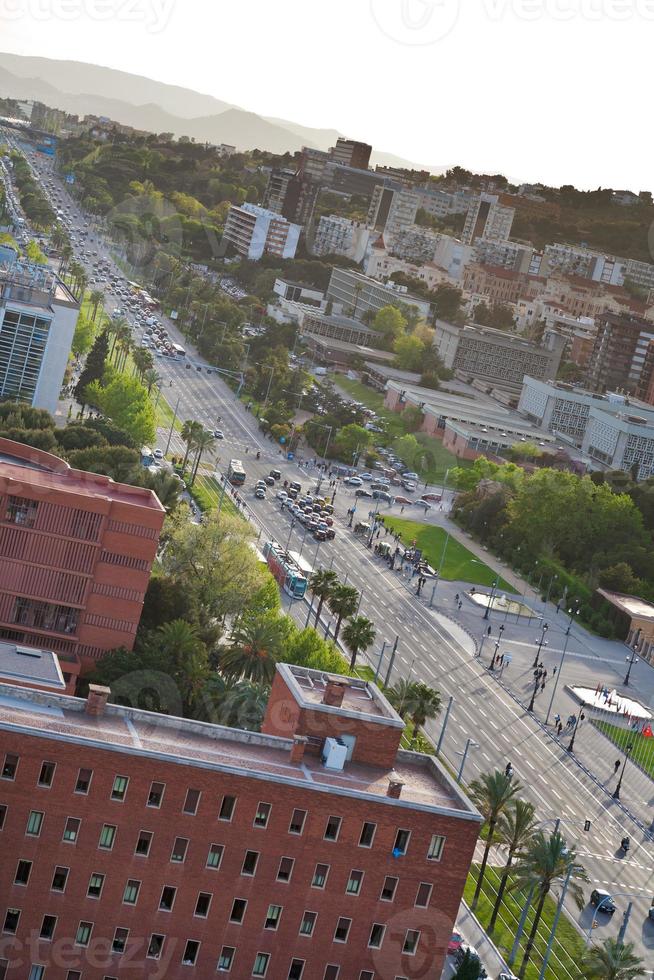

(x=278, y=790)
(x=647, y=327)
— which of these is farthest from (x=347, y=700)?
(x=647, y=327)

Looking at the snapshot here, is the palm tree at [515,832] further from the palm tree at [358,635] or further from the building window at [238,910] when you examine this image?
the palm tree at [358,635]

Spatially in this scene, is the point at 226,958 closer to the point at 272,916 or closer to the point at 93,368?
the point at 272,916

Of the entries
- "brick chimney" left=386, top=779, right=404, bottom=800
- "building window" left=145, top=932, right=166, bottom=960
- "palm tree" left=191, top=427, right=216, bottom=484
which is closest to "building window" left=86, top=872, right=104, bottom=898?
"building window" left=145, top=932, right=166, bottom=960

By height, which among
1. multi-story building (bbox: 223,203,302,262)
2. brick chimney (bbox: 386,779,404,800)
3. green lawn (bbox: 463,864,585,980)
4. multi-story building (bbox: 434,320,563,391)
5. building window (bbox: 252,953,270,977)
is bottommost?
green lawn (bbox: 463,864,585,980)

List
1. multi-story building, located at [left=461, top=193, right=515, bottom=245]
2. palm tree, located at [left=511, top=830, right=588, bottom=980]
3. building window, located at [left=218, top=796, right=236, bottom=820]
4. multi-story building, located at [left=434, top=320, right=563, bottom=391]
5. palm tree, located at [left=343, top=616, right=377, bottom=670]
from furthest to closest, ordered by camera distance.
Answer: multi-story building, located at [left=461, top=193, right=515, bottom=245]
multi-story building, located at [left=434, top=320, right=563, bottom=391]
palm tree, located at [left=343, top=616, right=377, bottom=670]
palm tree, located at [left=511, top=830, right=588, bottom=980]
building window, located at [left=218, top=796, right=236, bottom=820]

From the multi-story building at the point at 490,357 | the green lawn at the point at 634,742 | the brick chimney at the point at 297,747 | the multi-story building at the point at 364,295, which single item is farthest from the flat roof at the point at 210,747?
the multi-story building at the point at 364,295

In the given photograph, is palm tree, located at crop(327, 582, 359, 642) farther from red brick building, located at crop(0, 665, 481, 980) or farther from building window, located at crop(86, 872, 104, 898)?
building window, located at crop(86, 872, 104, 898)
